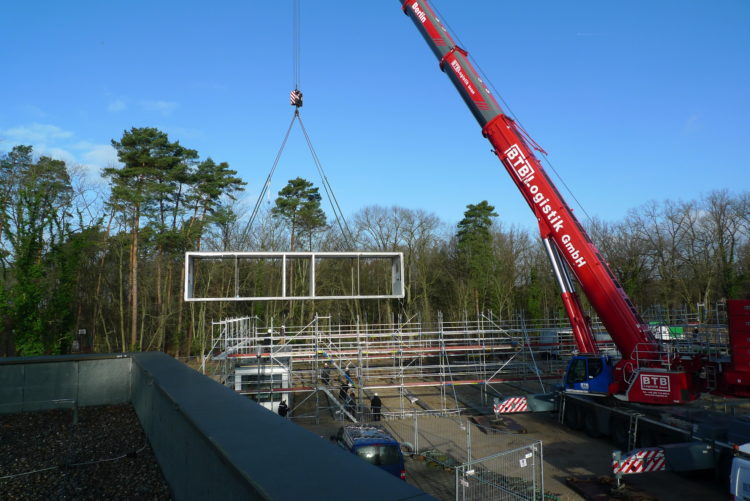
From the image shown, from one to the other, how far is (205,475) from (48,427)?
6749 millimetres

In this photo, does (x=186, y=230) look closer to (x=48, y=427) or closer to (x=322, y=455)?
(x=48, y=427)

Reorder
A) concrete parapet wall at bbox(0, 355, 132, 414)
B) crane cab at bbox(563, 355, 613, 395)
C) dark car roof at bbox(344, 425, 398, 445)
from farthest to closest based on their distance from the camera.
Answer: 1. crane cab at bbox(563, 355, 613, 395)
2. dark car roof at bbox(344, 425, 398, 445)
3. concrete parapet wall at bbox(0, 355, 132, 414)

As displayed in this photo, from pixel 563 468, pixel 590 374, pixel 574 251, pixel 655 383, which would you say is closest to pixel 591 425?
pixel 590 374

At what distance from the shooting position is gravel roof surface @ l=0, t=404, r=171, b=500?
219 inches

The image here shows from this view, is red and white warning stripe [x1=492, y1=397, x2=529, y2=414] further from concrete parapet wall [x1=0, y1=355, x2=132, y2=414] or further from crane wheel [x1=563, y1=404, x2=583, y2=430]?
concrete parapet wall [x1=0, y1=355, x2=132, y2=414]

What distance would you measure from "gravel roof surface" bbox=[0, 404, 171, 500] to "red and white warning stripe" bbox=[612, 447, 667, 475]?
8.26 metres

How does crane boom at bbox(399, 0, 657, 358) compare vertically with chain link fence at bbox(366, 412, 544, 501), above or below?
above

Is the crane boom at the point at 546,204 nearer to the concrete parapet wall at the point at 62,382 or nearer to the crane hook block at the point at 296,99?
the crane hook block at the point at 296,99

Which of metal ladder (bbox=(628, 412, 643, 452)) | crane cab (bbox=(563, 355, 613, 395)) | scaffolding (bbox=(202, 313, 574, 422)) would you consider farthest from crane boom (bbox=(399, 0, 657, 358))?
scaffolding (bbox=(202, 313, 574, 422))

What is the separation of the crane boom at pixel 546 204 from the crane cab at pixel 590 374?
1.75 ft

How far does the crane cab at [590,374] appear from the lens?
13.7m

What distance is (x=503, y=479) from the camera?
9.73 metres

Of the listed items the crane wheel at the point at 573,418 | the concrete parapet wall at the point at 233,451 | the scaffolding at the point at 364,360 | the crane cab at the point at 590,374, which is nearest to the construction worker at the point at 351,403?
the scaffolding at the point at 364,360

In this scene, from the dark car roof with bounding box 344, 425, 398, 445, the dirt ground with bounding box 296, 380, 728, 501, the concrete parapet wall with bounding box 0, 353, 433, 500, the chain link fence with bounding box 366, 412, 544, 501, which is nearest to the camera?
the concrete parapet wall with bounding box 0, 353, 433, 500
